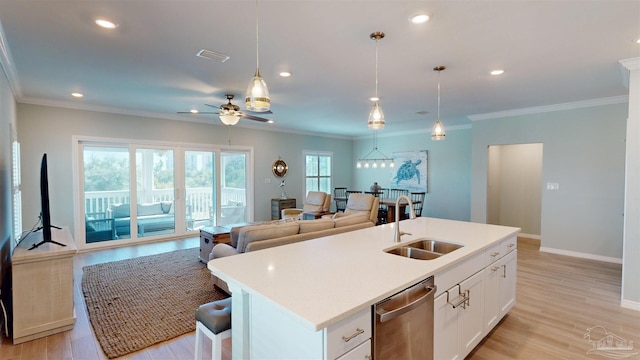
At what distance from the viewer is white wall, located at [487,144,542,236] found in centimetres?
662

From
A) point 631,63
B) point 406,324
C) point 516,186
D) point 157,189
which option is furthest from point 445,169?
point 406,324

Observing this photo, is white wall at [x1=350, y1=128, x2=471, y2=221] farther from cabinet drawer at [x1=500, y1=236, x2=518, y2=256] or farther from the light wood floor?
cabinet drawer at [x1=500, y1=236, x2=518, y2=256]

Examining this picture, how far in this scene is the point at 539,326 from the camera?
2873 millimetres

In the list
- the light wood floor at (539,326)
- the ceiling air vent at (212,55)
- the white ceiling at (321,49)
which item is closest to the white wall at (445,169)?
the white ceiling at (321,49)

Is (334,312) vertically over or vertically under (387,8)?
under

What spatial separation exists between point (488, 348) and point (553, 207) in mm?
4043

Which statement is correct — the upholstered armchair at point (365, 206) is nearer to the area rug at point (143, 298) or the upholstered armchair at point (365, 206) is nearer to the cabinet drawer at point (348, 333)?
the area rug at point (143, 298)

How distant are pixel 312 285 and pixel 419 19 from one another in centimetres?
204

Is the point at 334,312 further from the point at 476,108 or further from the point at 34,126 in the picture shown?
the point at 34,126

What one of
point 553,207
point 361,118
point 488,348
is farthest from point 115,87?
point 553,207

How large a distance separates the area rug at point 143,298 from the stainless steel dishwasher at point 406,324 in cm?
209

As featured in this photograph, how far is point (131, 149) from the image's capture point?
19.1ft

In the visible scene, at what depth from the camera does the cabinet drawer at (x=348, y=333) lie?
4.02ft

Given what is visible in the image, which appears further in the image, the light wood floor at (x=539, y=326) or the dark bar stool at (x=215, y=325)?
the light wood floor at (x=539, y=326)
